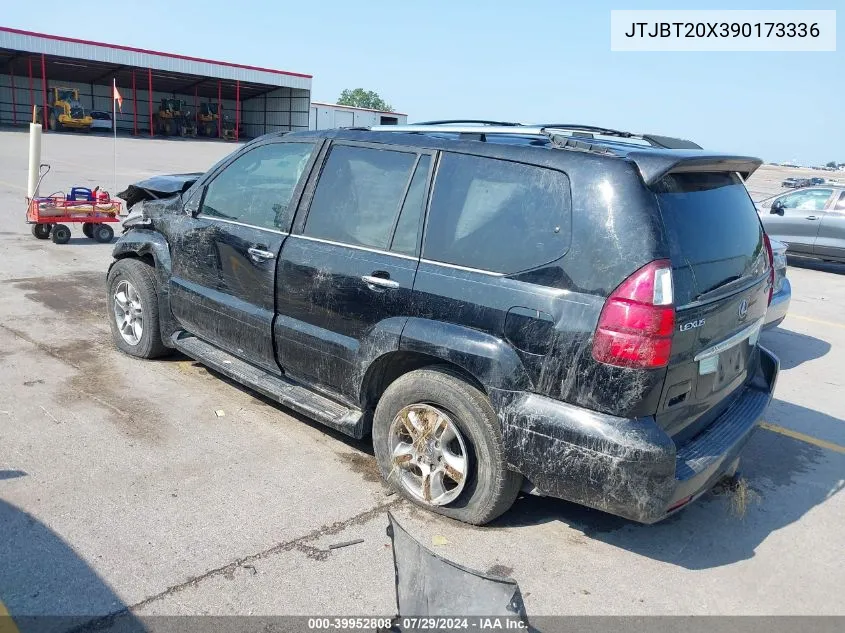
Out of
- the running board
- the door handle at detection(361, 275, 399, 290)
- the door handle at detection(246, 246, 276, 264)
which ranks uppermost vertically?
the door handle at detection(246, 246, 276, 264)

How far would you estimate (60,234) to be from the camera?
400 inches

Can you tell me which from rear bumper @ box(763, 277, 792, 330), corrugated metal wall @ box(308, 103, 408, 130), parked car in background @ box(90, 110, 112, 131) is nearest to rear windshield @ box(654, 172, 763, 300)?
rear bumper @ box(763, 277, 792, 330)

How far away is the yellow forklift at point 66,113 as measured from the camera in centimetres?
3812

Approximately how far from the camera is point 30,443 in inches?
161

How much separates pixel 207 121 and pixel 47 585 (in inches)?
1836

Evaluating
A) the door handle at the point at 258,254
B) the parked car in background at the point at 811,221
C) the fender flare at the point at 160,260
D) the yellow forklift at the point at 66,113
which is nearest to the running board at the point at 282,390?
the fender flare at the point at 160,260

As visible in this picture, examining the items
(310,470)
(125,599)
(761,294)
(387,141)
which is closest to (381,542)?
(310,470)

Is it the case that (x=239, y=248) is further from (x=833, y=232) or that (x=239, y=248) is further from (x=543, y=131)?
(x=833, y=232)

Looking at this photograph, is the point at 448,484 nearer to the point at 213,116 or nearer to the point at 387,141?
the point at 387,141

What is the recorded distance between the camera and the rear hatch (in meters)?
3.09

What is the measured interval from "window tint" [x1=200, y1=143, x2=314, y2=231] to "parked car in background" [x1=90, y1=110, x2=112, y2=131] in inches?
1617

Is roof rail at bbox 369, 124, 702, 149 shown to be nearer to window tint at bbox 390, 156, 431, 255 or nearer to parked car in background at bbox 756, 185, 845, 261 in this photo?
window tint at bbox 390, 156, 431, 255

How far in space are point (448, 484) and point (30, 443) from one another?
7.99ft

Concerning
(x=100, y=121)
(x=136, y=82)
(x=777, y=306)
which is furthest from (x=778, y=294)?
(x=136, y=82)
